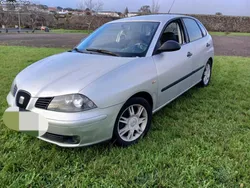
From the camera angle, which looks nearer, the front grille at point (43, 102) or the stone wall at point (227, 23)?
the front grille at point (43, 102)

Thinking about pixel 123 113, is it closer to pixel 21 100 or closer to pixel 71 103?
pixel 71 103

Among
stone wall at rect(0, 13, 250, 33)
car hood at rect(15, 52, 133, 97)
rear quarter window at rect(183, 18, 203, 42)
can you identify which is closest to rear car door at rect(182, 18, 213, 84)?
rear quarter window at rect(183, 18, 203, 42)

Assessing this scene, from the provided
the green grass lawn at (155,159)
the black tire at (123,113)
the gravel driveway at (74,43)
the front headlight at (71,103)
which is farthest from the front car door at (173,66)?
the gravel driveway at (74,43)

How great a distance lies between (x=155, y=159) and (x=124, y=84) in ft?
2.75

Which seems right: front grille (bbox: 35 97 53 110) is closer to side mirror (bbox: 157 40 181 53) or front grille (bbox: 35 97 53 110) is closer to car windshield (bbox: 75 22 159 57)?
car windshield (bbox: 75 22 159 57)

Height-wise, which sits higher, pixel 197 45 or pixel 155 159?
pixel 197 45

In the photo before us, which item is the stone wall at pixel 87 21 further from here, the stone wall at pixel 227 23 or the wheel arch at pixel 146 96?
the wheel arch at pixel 146 96

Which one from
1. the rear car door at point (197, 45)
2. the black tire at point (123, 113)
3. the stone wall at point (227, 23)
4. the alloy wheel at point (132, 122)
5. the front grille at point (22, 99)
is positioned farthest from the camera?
the stone wall at point (227, 23)

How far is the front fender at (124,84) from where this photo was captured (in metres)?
2.19

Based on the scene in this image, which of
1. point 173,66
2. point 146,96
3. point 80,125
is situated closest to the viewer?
point 80,125

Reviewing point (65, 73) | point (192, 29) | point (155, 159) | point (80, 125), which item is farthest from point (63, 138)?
point (192, 29)

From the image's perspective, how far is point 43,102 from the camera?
7.18 ft

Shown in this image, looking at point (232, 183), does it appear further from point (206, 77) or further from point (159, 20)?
point (206, 77)

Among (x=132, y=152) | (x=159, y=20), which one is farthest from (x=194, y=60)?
(x=132, y=152)
